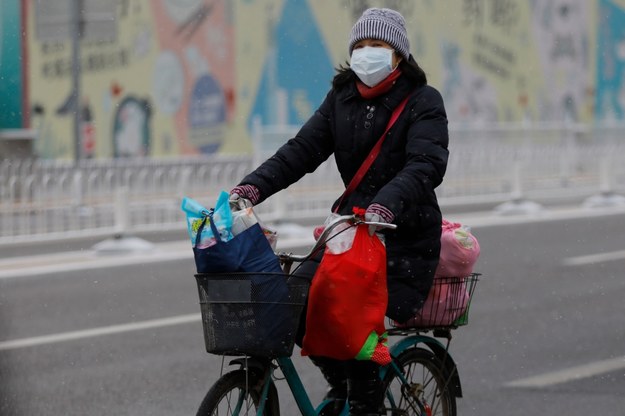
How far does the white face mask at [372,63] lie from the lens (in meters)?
4.12

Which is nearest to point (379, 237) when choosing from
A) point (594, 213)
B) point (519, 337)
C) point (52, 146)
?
point (519, 337)

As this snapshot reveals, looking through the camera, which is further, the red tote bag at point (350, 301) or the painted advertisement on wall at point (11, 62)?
the painted advertisement on wall at point (11, 62)

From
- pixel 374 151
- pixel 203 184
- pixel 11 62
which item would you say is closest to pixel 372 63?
pixel 374 151

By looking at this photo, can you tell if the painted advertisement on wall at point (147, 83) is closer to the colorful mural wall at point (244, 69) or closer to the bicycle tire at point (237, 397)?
the colorful mural wall at point (244, 69)

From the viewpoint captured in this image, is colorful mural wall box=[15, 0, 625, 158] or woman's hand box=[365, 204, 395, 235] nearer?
woman's hand box=[365, 204, 395, 235]

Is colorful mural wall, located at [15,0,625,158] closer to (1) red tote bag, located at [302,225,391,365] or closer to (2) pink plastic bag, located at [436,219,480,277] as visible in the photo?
(2) pink plastic bag, located at [436,219,480,277]

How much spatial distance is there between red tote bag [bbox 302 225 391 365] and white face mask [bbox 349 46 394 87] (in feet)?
1.80

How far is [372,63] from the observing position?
162 inches

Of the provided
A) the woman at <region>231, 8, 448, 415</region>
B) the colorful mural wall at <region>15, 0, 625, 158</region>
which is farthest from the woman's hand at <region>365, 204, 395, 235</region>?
the colorful mural wall at <region>15, 0, 625, 158</region>

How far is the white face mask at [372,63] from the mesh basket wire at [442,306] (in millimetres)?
790

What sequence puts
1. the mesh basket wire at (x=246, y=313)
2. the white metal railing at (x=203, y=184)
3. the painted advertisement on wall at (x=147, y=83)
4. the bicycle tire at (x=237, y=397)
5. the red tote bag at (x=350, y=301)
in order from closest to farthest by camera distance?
1. the mesh basket wire at (x=246, y=313)
2. the bicycle tire at (x=237, y=397)
3. the red tote bag at (x=350, y=301)
4. the white metal railing at (x=203, y=184)
5. the painted advertisement on wall at (x=147, y=83)

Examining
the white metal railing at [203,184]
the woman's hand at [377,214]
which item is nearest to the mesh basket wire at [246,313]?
the woman's hand at [377,214]

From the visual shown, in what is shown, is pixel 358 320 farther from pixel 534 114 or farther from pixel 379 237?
pixel 534 114

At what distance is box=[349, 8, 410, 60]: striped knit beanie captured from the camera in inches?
163
